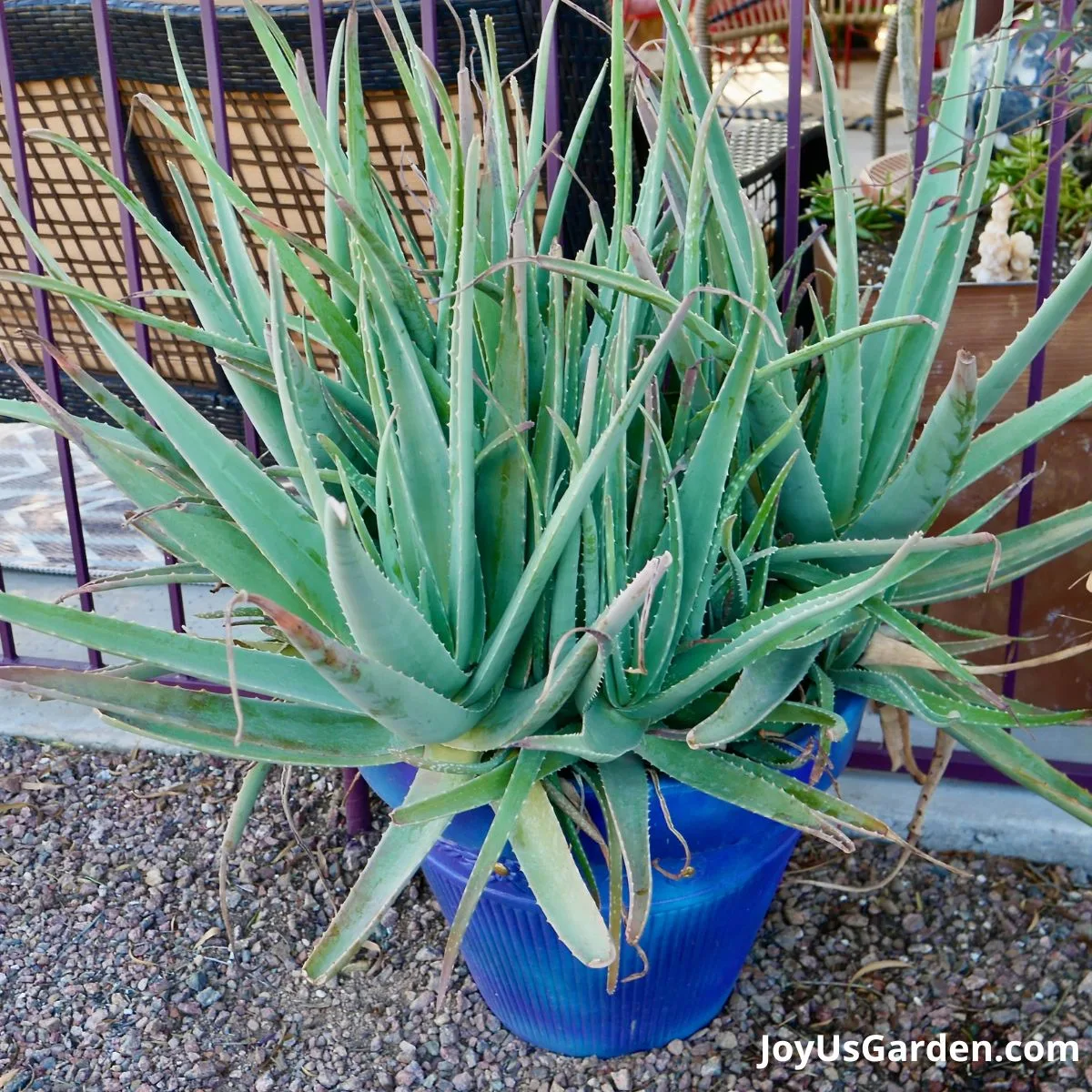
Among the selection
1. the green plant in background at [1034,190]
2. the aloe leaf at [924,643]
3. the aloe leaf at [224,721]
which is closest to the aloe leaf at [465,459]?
the aloe leaf at [224,721]

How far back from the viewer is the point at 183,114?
178cm

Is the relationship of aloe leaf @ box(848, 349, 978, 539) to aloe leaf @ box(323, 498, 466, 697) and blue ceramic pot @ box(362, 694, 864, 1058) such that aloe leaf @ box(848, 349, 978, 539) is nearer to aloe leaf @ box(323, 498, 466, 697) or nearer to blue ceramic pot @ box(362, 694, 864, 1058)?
blue ceramic pot @ box(362, 694, 864, 1058)

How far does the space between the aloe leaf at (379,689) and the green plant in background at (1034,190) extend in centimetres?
138

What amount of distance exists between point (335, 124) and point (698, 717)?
603 mm

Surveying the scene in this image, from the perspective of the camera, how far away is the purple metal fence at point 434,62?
1199 millimetres

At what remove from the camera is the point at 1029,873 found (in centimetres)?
145

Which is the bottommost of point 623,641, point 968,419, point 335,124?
point 623,641

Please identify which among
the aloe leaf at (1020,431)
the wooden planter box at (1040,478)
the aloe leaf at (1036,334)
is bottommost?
the wooden planter box at (1040,478)

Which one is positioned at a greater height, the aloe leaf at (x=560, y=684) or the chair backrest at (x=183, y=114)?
the chair backrest at (x=183, y=114)

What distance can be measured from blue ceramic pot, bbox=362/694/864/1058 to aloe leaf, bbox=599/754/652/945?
4cm

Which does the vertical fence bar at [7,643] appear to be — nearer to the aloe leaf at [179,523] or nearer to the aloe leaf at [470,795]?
the aloe leaf at [179,523]

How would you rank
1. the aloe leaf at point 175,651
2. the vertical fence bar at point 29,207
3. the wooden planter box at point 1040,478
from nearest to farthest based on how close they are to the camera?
the aloe leaf at point 175,651, the vertical fence bar at point 29,207, the wooden planter box at point 1040,478

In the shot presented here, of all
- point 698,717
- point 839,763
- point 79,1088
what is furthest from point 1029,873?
point 79,1088

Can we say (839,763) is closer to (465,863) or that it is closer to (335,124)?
(465,863)
